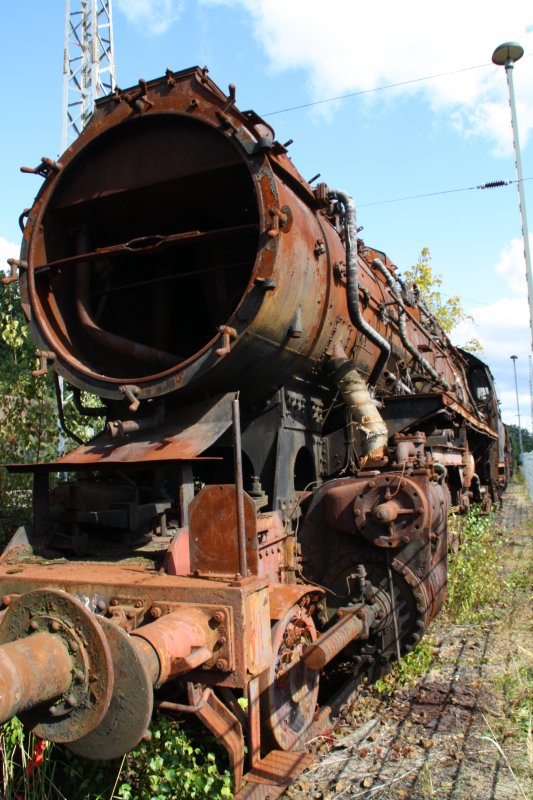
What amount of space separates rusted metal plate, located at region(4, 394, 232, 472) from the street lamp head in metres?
7.48

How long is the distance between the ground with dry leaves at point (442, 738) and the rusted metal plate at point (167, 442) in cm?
170

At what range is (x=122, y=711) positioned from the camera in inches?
89.2

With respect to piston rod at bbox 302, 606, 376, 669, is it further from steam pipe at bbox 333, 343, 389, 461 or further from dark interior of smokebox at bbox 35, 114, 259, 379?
dark interior of smokebox at bbox 35, 114, 259, 379

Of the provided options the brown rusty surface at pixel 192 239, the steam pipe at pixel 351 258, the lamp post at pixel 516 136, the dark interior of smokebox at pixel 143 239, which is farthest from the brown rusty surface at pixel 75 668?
the lamp post at pixel 516 136

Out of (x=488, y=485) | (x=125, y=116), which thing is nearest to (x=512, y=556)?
(x=488, y=485)

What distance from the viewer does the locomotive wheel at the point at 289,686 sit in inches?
129

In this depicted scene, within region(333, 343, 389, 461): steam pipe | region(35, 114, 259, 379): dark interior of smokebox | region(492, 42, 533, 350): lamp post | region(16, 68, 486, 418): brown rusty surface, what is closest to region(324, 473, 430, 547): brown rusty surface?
region(333, 343, 389, 461): steam pipe

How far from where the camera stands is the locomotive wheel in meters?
3.27

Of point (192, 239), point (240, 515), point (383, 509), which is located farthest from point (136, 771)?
point (192, 239)

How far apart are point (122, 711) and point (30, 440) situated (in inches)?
219

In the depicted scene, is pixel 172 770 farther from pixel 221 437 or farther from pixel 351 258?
pixel 351 258

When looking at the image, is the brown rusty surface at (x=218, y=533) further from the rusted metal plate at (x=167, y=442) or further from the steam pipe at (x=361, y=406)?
the steam pipe at (x=361, y=406)

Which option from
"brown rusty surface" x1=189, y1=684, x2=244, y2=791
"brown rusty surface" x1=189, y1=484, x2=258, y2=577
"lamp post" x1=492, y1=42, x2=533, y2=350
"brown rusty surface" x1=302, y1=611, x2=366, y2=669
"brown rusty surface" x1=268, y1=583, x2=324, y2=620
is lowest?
"brown rusty surface" x1=189, y1=684, x2=244, y2=791

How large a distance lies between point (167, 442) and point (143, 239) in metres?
1.27
